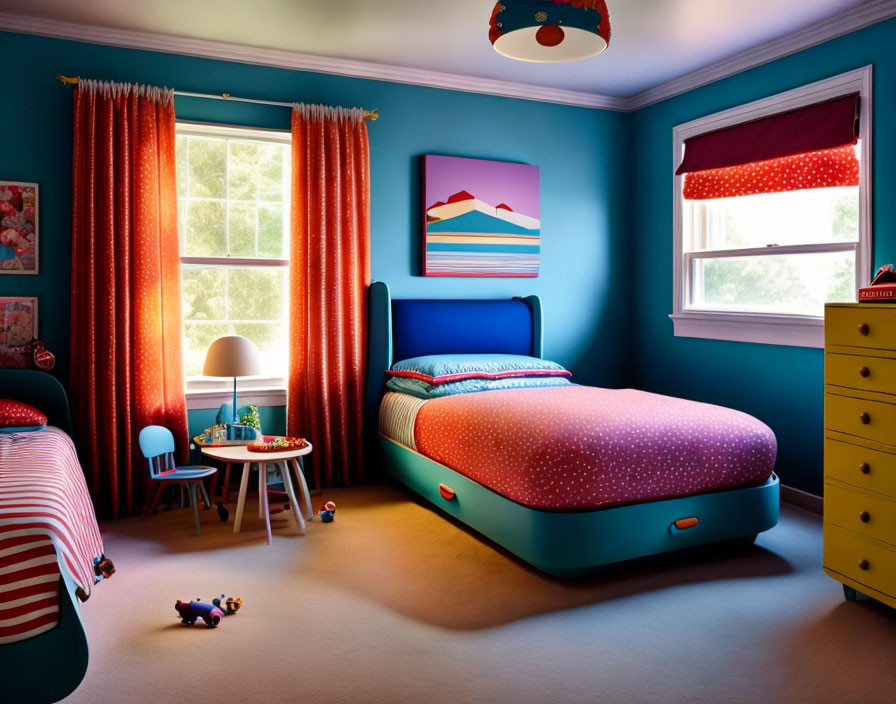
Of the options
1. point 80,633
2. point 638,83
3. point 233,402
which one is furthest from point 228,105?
point 80,633

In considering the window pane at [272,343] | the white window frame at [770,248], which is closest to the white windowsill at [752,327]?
the white window frame at [770,248]

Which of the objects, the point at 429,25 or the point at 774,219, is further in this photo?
the point at 774,219

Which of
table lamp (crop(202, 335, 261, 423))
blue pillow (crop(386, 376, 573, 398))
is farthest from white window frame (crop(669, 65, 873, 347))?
table lamp (crop(202, 335, 261, 423))

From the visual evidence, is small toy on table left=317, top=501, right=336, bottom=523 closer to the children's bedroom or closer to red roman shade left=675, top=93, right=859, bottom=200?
the children's bedroom

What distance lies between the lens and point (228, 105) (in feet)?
14.1

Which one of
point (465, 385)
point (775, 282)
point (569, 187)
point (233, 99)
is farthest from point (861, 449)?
point (233, 99)

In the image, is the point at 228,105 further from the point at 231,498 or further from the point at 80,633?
the point at 80,633

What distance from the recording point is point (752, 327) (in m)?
4.41

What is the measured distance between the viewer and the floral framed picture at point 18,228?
12.6 ft

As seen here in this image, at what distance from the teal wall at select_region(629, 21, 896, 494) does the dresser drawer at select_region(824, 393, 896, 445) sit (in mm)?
1238

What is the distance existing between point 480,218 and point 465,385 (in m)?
1.38

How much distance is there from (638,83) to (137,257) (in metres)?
3.51

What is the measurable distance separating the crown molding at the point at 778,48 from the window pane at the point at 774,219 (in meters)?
0.78

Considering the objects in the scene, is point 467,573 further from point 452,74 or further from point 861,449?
point 452,74
